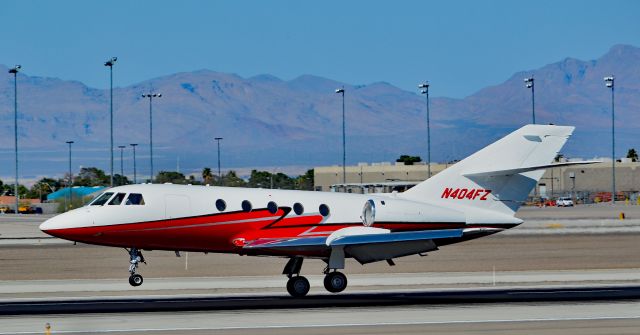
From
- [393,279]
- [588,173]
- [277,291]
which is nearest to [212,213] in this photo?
[277,291]

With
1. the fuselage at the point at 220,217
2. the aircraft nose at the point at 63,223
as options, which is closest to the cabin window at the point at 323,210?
the fuselage at the point at 220,217

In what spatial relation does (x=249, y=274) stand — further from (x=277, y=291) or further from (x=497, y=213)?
(x=497, y=213)

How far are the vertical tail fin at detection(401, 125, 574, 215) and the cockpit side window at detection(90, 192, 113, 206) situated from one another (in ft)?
32.3

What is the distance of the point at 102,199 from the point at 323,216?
7.03 m

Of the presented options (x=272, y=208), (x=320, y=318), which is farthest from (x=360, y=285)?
(x=320, y=318)

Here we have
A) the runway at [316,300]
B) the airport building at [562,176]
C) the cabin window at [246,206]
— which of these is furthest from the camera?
the airport building at [562,176]

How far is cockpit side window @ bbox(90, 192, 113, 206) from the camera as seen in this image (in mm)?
33719

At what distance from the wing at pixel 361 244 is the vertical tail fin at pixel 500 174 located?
7.49ft

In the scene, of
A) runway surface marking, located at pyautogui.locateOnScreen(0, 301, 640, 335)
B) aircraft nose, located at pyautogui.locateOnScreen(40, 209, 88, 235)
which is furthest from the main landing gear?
aircraft nose, located at pyautogui.locateOnScreen(40, 209, 88, 235)

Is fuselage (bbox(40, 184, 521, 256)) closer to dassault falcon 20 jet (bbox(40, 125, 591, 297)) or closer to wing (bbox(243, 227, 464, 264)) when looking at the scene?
dassault falcon 20 jet (bbox(40, 125, 591, 297))

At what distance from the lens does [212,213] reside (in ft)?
113

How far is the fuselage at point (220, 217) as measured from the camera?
1315 inches

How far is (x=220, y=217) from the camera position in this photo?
34.4m

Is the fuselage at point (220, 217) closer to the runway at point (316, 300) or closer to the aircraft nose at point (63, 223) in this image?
the aircraft nose at point (63, 223)
